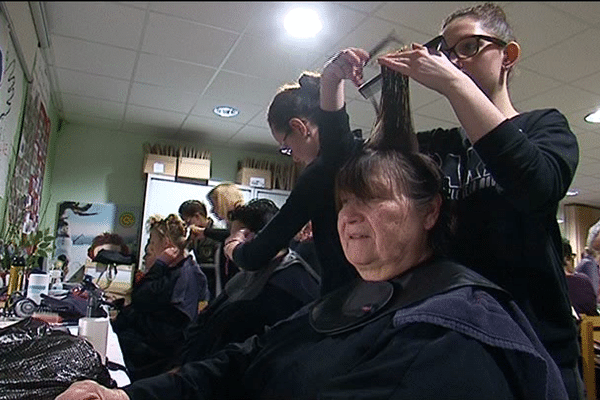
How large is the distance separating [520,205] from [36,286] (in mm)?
2080

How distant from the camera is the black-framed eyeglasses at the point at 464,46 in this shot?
0.39 metres

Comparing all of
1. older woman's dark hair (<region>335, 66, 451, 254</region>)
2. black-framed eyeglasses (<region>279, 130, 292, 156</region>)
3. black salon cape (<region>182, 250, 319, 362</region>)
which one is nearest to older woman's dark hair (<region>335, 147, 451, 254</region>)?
older woman's dark hair (<region>335, 66, 451, 254</region>)

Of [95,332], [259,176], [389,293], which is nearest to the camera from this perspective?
[259,176]

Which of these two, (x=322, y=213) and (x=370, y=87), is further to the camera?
(x=322, y=213)

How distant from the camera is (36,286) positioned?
199 centimetres

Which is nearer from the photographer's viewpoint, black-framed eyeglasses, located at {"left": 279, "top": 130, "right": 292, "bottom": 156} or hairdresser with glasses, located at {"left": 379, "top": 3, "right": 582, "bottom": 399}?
hairdresser with glasses, located at {"left": 379, "top": 3, "right": 582, "bottom": 399}

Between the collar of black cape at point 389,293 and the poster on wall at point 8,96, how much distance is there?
23.7 inches

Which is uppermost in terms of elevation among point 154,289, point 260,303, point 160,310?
point 260,303

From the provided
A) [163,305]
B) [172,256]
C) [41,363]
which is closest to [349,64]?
[41,363]

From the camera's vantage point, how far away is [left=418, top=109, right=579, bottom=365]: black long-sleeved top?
54 centimetres

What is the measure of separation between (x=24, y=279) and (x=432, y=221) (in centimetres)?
206

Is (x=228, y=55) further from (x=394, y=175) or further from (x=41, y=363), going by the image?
(x=41, y=363)

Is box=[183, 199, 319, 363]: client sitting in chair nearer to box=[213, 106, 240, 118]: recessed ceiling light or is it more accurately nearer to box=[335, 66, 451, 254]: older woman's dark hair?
box=[335, 66, 451, 254]: older woman's dark hair

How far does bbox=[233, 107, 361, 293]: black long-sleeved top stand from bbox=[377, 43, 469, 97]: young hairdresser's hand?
19 cm
